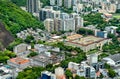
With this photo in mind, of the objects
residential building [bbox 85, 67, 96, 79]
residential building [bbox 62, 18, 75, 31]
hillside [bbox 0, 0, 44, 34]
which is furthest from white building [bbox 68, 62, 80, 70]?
residential building [bbox 62, 18, 75, 31]

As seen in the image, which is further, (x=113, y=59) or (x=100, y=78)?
(x=113, y=59)

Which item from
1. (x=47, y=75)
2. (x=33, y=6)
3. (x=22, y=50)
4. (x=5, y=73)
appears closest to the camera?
(x=47, y=75)

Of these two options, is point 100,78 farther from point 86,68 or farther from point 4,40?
point 4,40

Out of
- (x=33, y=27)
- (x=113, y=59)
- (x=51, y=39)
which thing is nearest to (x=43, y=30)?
(x=33, y=27)

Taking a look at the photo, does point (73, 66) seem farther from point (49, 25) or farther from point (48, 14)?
point (48, 14)

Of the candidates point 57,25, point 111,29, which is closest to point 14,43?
point 57,25

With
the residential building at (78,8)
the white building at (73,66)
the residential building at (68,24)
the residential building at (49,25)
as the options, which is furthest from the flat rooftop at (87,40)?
the residential building at (78,8)
